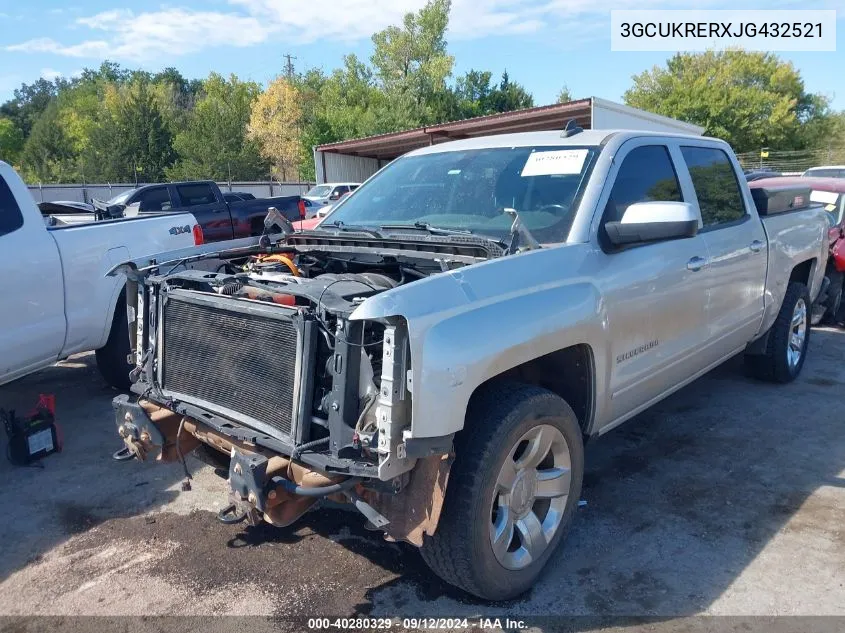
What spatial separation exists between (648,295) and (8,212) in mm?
4459

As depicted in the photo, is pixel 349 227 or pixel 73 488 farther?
pixel 73 488

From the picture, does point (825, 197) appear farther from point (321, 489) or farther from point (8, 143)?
point (8, 143)

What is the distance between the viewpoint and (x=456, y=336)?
8.10ft

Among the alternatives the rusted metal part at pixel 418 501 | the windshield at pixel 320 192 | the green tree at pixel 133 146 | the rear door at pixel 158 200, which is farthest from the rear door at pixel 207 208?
the green tree at pixel 133 146

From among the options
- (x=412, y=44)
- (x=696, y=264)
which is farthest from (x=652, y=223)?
(x=412, y=44)

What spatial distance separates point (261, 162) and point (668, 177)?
5116cm

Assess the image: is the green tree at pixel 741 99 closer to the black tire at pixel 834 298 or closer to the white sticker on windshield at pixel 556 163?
the black tire at pixel 834 298

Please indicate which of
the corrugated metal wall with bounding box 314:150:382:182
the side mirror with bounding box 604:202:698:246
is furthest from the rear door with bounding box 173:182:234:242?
the corrugated metal wall with bounding box 314:150:382:182

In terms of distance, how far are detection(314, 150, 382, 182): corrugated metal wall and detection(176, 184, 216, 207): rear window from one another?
13.3 m

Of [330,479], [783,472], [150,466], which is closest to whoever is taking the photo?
[330,479]

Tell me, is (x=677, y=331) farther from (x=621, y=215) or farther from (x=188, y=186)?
(x=188, y=186)

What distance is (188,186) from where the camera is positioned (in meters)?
14.3

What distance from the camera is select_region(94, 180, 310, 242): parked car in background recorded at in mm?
13750

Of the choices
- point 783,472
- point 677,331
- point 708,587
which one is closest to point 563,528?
point 708,587
